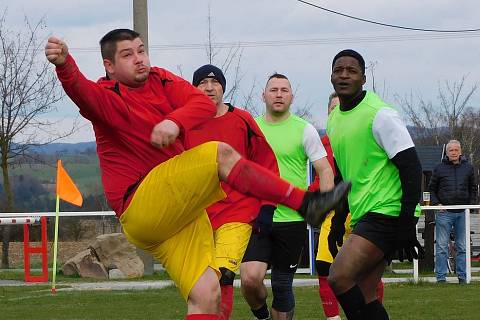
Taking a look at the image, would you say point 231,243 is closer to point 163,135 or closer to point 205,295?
point 205,295

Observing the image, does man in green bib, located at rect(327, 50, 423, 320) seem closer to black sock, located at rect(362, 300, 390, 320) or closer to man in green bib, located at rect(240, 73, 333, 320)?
black sock, located at rect(362, 300, 390, 320)

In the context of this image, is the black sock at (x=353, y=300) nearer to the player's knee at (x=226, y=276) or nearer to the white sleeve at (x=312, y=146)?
the player's knee at (x=226, y=276)

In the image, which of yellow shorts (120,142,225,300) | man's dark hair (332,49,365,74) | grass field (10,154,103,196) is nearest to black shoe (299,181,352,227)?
yellow shorts (120,142,225,300)

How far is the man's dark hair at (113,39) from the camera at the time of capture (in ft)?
21.9

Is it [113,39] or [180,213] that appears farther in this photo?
[113,39]

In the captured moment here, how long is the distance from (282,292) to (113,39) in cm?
413

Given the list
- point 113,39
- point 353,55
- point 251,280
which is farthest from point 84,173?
point 113,39

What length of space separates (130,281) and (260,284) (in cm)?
1062

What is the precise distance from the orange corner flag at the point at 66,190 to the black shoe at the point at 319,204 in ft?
40.6

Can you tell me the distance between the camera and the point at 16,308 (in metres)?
14.0

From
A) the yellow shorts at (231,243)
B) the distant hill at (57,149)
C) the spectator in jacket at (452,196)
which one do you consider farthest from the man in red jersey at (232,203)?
the distant hill at (57,149)

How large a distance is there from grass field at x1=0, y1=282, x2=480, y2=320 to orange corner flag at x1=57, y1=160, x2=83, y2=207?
163cm

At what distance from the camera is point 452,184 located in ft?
58.4

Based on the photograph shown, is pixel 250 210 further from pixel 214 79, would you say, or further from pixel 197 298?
pixel 197 298
